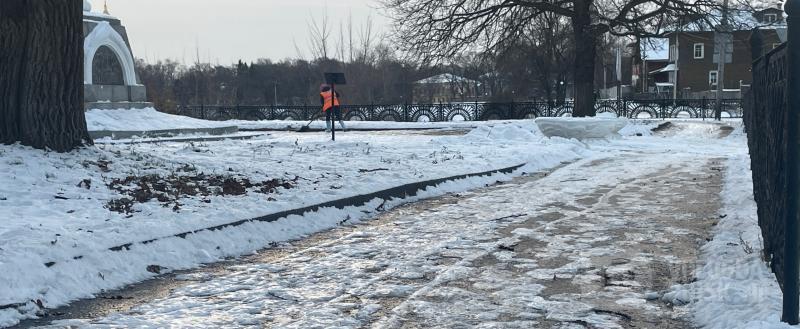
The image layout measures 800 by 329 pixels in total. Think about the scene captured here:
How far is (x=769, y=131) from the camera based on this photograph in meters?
5.15

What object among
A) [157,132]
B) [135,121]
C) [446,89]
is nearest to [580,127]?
[157,132]

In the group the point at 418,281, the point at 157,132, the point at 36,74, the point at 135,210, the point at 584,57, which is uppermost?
the point at 584,57

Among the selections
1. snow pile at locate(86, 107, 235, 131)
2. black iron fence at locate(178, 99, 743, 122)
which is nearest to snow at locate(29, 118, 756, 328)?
snow pile at locate(86, 107, 235, 131)

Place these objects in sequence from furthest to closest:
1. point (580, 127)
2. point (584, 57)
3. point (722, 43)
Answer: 1. point (722, 43)
2. point (584, 57)
3. point (580, 127)

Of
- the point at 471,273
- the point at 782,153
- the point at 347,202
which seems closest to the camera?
the point at 782,153

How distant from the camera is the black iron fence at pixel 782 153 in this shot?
12.1ft

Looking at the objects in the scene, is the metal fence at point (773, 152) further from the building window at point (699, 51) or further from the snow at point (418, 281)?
the building window at point (699, 51)

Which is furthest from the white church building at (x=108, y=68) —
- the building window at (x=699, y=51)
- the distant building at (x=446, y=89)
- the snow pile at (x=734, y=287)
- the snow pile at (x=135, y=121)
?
the building window at (x=699, y=51)

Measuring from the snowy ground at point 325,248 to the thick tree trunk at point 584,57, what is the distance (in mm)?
15207

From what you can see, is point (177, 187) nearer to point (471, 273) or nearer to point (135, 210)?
point (135, 210)

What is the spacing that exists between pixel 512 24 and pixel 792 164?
23.9 metres

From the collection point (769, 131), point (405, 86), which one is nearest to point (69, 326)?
point (769, 131)

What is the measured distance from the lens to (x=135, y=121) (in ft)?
78.9

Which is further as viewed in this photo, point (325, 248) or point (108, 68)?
point (108, 68)
